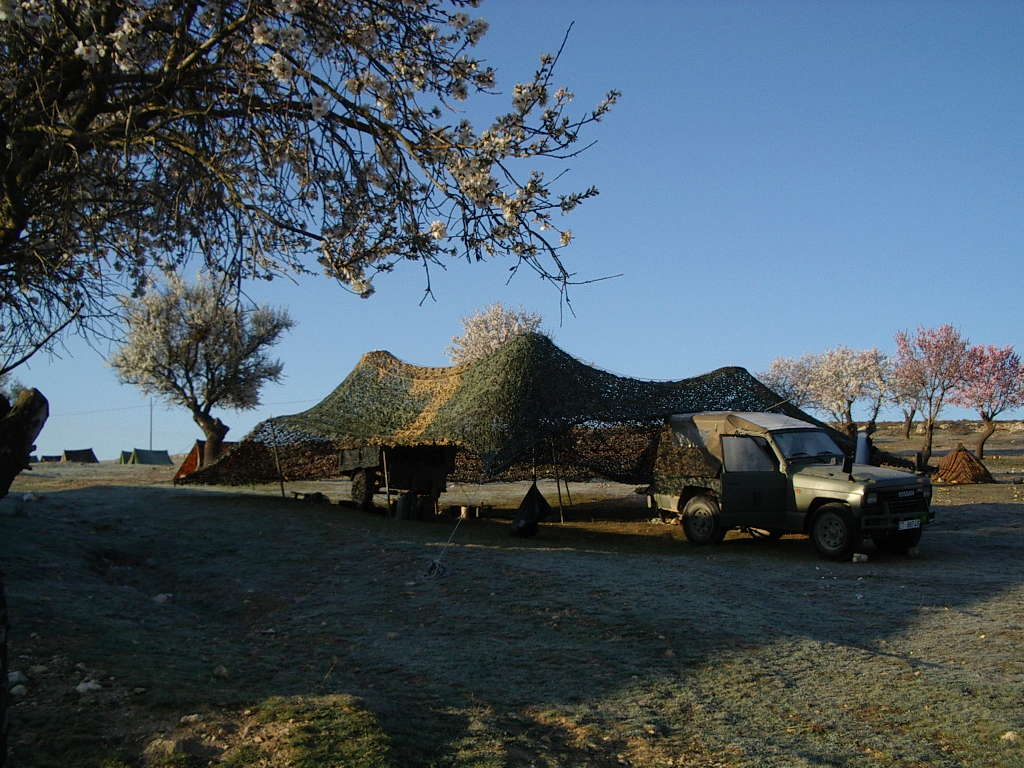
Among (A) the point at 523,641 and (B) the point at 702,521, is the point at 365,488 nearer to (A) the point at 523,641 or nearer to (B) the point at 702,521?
(B) the point at 702,521

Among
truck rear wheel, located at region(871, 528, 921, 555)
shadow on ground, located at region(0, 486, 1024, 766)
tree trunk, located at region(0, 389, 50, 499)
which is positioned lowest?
shadow on ground, located at region(0, 486, 1024, 766)

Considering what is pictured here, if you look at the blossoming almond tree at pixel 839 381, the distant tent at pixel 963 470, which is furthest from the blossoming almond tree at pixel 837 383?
the distant tent at pixel 963 470

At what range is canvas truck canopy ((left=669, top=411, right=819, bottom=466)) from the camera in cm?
1677

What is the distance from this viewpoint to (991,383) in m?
52.3

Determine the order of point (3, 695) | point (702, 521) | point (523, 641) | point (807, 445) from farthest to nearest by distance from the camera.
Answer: point (702, 521) < point (807, 445) < point (523, 641) < point (3, 695)

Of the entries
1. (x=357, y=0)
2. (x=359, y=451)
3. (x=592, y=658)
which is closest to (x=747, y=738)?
(x=592, y=658)

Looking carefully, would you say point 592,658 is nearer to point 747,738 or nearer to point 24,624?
point 747,738

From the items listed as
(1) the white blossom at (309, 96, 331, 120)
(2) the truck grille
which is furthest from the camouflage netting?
(1) the white blossom at (309, 96, 331, 120)

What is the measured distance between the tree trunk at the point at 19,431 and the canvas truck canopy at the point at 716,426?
1316 cm

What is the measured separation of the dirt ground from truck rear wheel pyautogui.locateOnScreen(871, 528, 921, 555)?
0.40 m

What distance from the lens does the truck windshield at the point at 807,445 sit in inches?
633

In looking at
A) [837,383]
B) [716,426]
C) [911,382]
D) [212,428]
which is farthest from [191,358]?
[837,383]

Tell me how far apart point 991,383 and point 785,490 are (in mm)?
43689

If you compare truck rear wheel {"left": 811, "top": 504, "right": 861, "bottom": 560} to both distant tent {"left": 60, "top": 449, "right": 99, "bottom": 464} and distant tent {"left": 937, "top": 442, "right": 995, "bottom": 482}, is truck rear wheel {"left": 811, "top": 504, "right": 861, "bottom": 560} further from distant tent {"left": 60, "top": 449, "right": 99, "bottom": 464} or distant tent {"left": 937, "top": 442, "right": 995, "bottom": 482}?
distant tent {"left": 60, "top": 449, "right": 99, "bottom": 464}
